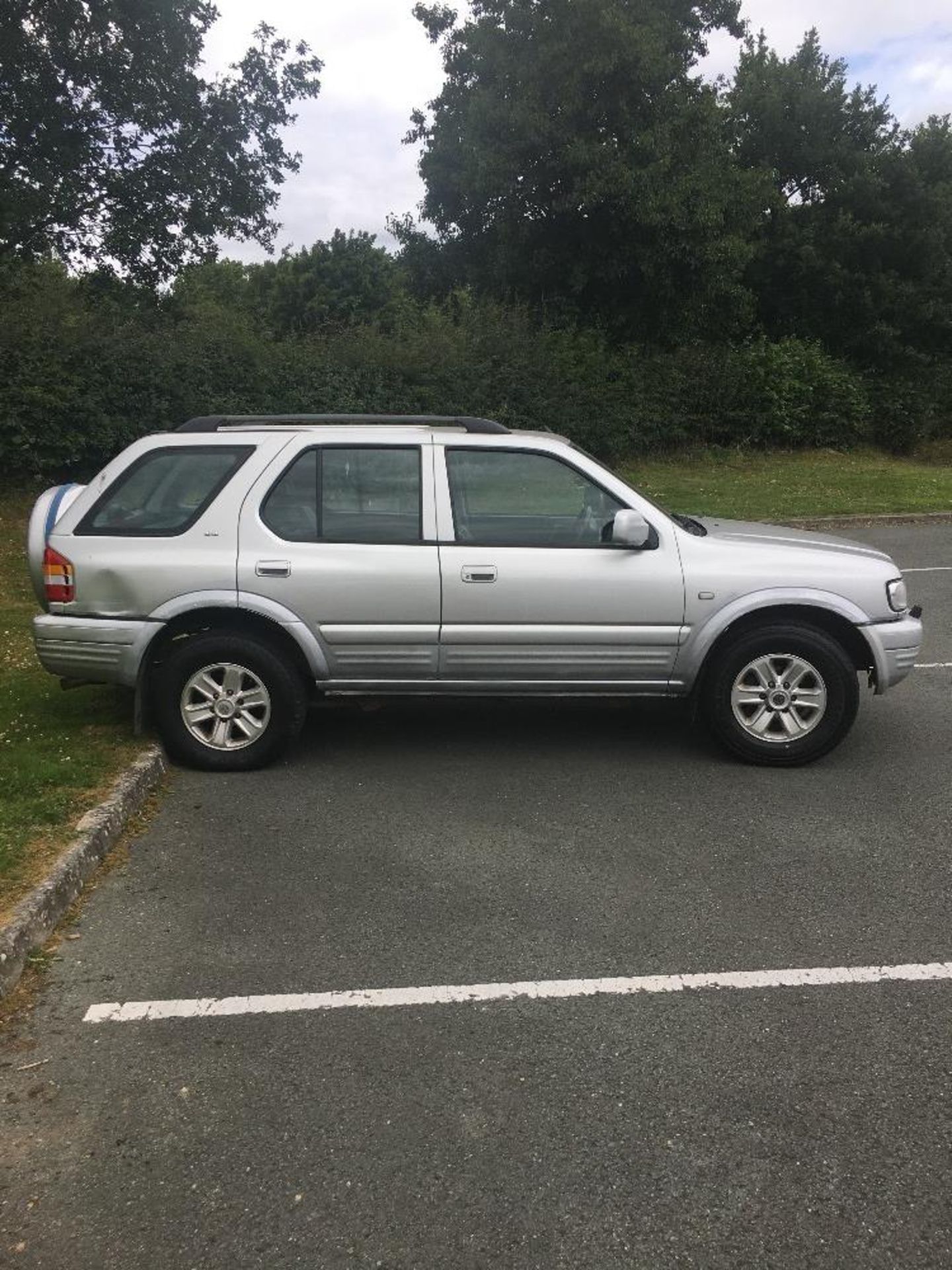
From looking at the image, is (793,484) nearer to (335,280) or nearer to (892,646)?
(892,646)

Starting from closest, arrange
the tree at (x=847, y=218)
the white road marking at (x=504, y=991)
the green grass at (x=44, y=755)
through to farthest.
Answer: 1. the white road marking at (x=504, y=991)
2. the green grass at (x=44, y=755)
3. the tree at (x=847, y=218)

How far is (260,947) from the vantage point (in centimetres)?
363

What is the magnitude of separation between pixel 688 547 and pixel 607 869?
191 cm

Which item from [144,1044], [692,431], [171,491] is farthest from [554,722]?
[692,431]

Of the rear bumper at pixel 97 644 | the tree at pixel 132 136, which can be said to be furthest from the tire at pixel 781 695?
the tree at pixel 132 136

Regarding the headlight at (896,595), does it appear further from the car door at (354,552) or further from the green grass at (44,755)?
the green grass at (44,755)

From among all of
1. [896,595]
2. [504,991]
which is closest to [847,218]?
[896,595]

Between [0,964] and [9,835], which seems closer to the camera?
[0,964]

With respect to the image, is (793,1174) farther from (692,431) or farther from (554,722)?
(692,431)

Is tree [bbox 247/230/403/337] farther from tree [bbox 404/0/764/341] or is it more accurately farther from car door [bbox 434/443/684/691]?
car door [bbox 434/443/684/691]

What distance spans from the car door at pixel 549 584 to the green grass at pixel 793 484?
885 cm

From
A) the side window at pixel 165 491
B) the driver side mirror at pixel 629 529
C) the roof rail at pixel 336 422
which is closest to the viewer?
the driver side mirror at pixel 629 529

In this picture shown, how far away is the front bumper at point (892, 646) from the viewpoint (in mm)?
5371

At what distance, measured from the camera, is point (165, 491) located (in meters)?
5.39
